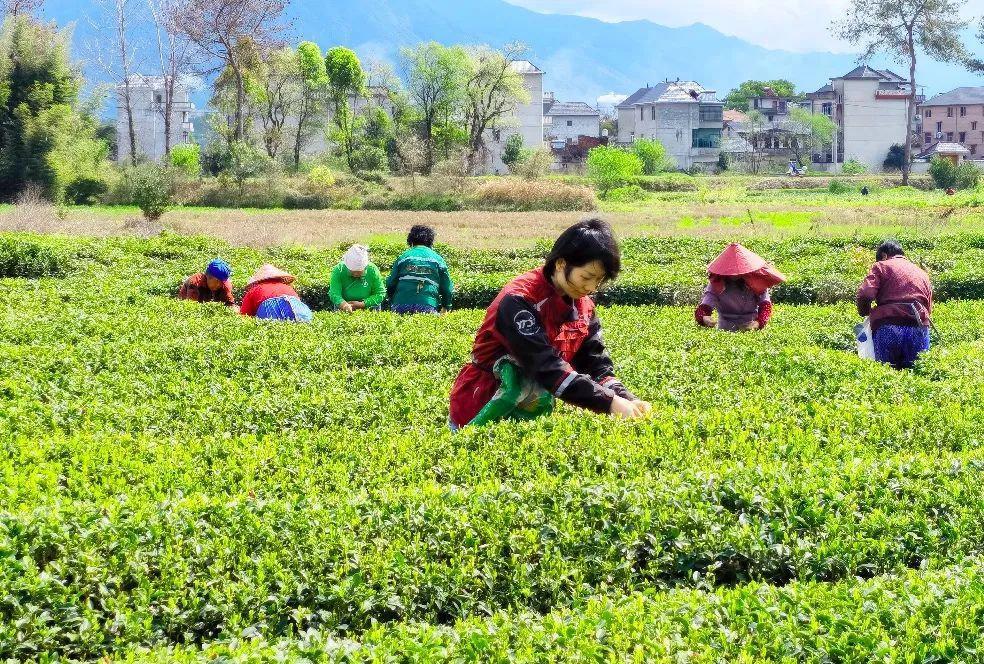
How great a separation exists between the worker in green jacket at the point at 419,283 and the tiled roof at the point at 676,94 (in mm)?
82156

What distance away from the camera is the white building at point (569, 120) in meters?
116

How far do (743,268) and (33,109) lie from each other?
34931 millimetres

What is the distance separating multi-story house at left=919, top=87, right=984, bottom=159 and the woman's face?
97.2 m

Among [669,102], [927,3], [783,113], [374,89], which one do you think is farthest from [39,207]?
[783,113]

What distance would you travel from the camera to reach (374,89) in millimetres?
77750

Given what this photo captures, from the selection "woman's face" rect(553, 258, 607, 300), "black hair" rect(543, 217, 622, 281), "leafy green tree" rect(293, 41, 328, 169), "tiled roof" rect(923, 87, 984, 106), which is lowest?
"woman's face" rect(553, 258, 607, 300)

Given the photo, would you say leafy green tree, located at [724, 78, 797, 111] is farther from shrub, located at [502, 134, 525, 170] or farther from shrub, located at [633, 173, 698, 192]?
shrub, located at [633, 173, 698, 192]

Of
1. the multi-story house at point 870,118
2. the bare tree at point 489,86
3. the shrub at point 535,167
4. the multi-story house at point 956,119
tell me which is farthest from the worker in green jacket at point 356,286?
the multi-story house at point 956,119

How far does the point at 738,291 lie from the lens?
35.6 ft

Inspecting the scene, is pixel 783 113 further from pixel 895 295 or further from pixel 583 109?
pixel 895 295

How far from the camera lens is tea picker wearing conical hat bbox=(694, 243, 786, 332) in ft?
33.6

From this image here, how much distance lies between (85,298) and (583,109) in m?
109

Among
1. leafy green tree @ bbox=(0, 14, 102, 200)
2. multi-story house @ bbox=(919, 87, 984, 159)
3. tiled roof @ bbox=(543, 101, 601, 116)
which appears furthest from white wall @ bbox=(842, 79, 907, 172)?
leafy green tree @ bbox=(0, 14, 102, 200)

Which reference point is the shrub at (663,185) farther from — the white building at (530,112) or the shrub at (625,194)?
the white building at (530,112)
